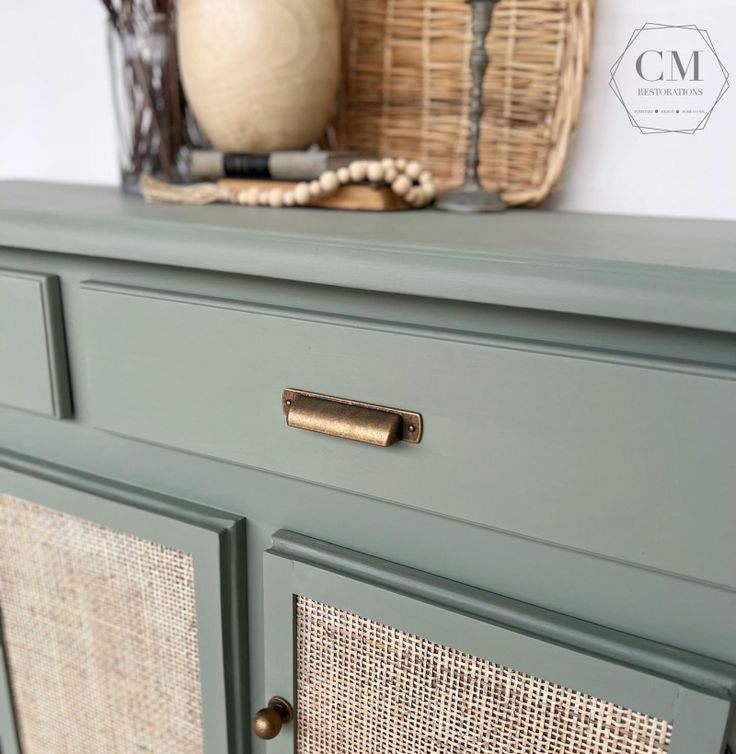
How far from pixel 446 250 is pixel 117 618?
0.50m

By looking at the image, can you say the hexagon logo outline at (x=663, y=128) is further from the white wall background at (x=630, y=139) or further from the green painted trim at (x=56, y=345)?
the green painted trim at (x=56, y=345)

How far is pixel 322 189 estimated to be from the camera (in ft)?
2.09

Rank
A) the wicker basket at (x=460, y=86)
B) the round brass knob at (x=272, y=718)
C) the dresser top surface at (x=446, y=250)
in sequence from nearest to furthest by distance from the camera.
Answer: the dresser top surface at (x=446, y=250), the round brass knob at (x=272, y=718), the wicker basket at (x=460, y=86)

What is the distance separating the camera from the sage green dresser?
40 centimetres

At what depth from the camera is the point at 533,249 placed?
0.43 meters

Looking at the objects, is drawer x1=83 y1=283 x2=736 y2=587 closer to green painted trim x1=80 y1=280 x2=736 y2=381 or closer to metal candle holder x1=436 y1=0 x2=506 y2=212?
green painted trim x1=80 y1=280 x2=736 y2=381

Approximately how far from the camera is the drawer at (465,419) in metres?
0.39

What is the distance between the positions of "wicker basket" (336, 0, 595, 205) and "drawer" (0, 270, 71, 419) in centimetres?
39

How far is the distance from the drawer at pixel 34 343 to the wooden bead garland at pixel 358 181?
20cm

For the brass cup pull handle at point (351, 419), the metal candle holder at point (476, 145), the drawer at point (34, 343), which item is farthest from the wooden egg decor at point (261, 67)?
the brass cup pull handle at point (351, 419)

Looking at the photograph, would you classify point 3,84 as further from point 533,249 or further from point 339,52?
point 533,249

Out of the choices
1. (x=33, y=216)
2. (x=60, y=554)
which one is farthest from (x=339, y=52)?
(x=60, y=554)

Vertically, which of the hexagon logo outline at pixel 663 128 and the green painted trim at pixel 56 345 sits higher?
the hexagon logo outline at pixel 663 128

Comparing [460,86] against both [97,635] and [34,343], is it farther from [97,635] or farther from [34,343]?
[97,635]
